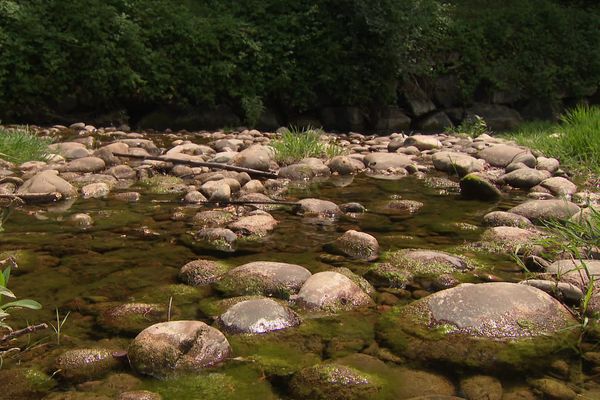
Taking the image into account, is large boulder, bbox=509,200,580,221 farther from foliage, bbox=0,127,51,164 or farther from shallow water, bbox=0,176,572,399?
foliage, bbox=0,127,51,164

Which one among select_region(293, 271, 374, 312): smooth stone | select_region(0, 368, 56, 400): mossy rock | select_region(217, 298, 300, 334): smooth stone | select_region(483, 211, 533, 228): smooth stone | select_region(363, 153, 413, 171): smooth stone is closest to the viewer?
select_region(0, 368, 56, 400): mossy rock

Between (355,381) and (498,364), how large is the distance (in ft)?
1.36

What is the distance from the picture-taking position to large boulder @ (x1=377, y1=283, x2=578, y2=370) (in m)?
1.76

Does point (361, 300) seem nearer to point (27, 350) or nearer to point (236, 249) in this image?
point (236, 249)

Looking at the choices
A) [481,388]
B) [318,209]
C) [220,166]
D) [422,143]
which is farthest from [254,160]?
[481,388]

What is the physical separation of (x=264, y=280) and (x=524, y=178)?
9.07 feet

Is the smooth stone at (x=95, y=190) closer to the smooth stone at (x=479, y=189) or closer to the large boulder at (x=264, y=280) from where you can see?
the large boulder at (x=264, y=280)

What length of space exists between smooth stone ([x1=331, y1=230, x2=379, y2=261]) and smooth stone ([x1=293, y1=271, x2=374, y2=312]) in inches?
18.8

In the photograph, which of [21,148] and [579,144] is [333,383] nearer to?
[21,148]

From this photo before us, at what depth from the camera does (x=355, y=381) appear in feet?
5.28

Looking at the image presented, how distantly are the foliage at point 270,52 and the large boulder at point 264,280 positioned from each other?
20.5ft

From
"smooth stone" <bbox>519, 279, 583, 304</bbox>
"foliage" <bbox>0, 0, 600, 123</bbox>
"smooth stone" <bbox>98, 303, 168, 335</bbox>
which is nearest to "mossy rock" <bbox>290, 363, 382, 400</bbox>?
"smooth stone" <bbox>98, 303, 168, 335</bbox>

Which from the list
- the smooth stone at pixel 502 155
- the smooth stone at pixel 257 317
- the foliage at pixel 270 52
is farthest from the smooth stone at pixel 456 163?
the foliage at pixel 270 52

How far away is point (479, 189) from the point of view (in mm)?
3975
